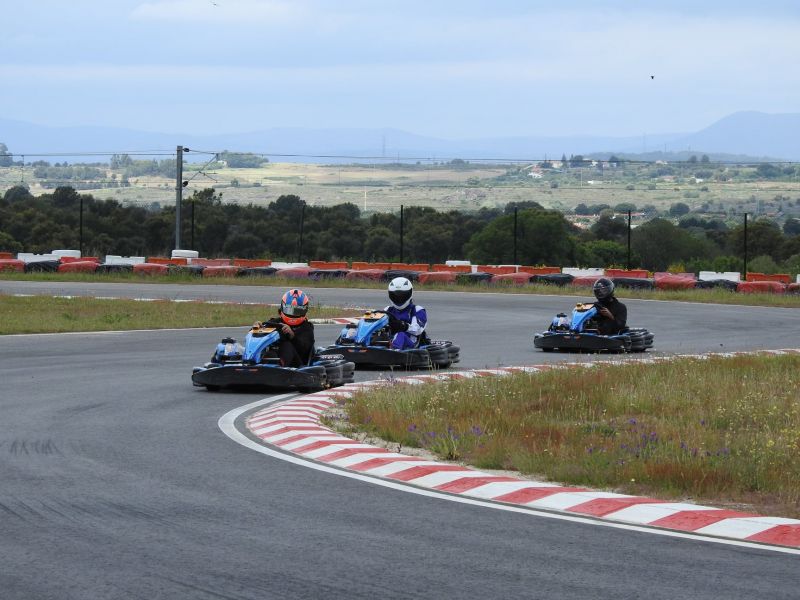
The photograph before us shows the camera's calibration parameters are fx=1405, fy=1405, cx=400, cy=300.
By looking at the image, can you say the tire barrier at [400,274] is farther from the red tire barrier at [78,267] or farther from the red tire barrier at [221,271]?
the red tire barrier at [78,267]

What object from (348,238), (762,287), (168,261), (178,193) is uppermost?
(178,193)

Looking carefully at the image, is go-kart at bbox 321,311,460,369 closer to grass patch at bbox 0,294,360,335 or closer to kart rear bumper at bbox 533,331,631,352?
kart rear bumper at bbox 533,331,631,352

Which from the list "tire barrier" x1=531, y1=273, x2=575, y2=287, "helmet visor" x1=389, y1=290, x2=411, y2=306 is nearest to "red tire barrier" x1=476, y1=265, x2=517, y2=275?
"tire barrier" x1=531, y1=273, x2=575, y2=287

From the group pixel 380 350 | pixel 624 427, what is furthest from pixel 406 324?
pixel 624 427

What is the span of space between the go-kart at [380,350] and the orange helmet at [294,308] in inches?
83.4

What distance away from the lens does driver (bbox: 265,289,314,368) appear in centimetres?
1509

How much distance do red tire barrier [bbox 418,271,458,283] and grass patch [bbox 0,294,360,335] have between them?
9.86 metres

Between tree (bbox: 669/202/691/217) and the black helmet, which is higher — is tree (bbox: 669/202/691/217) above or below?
above

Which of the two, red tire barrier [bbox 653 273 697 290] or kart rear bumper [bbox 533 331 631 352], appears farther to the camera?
red tire barrier [bbox 653 273 697 290]

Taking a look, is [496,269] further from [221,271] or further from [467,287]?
[221,271]

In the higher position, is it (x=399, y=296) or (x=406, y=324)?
(x=399, y=296)

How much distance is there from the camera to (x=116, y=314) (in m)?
26.5

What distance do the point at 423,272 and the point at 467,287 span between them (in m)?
1.50

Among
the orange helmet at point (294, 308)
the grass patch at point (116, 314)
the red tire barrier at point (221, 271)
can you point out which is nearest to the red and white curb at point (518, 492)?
the orange helmet at point (294, 308)
